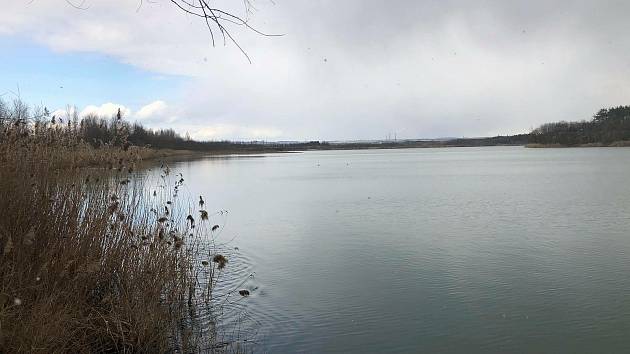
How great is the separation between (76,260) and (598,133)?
100677 mm

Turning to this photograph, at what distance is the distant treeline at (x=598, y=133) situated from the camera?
87894 millimetres

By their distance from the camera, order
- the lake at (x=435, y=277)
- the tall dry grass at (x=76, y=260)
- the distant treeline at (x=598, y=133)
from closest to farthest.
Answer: the tall dry grass at (x=76, y=260), the lake at (x=435, y=277), the distant treeline at (x=598, y=133)

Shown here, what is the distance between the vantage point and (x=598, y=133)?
299 ft

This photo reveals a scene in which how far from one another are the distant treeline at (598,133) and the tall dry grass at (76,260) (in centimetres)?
9549

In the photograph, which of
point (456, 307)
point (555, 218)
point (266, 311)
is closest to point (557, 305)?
point (456, 307)

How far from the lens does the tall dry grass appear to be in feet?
12.5

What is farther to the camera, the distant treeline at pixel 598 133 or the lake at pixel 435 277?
the distant treeline at pixel 598 133

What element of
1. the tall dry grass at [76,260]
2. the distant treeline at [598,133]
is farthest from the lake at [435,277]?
the distant treeline at [598,133]

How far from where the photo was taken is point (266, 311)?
20.2 feet

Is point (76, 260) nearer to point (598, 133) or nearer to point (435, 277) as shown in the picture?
point (435, 277)

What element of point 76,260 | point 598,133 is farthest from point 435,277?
point 598,133

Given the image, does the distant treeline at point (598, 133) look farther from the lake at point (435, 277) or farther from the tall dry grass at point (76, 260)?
the tall dry grass at point (76, 260)

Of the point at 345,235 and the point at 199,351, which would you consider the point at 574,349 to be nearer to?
the point at 199,351

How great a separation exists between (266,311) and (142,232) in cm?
167
